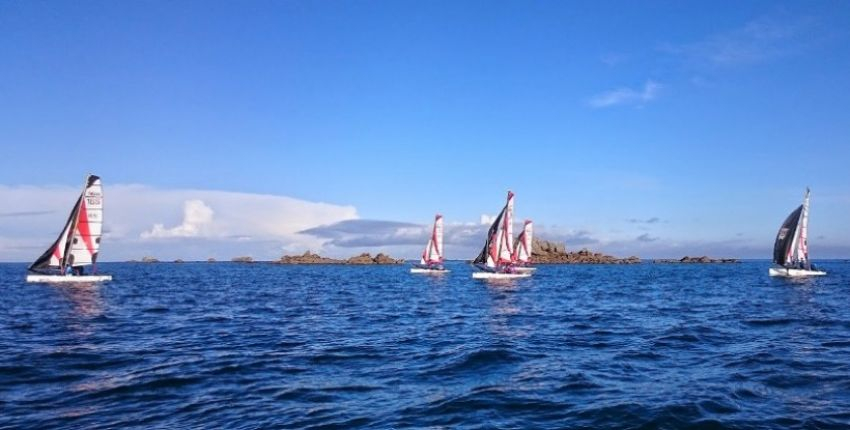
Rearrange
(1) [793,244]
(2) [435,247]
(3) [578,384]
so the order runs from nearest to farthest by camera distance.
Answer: (3) [578,384] < (1) [793,244] < (2) [435,247]

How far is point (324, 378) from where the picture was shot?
15148mm

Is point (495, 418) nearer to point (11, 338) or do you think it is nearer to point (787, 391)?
point (787, 391)

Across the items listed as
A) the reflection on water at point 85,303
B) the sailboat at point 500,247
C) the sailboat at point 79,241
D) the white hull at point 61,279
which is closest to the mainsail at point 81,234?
the sailboat at point 79,241

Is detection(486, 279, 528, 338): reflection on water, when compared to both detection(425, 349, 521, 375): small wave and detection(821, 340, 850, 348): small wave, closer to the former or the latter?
detection(425, 349, 521, 375): small wave

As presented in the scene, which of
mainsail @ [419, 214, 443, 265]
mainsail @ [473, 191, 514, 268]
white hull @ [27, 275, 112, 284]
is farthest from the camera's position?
mainsail @ [419, 214, 443, 265]

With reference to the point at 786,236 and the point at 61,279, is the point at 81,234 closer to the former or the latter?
the point at 61,279

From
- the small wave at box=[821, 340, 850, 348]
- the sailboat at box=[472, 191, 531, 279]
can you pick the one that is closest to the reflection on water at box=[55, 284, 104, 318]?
the small wave at box=[821, 340, 850, 348]

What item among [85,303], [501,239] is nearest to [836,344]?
[85,303]

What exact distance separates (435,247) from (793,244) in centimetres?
5546

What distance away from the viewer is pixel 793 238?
7881 centimetres

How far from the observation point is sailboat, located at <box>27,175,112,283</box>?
64.6m

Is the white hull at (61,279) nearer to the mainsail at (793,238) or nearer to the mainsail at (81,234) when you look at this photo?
the mainsail at (81,234)

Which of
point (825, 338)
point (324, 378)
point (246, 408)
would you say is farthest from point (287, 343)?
point (825, 338)

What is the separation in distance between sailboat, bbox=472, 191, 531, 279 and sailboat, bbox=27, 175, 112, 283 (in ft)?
153
